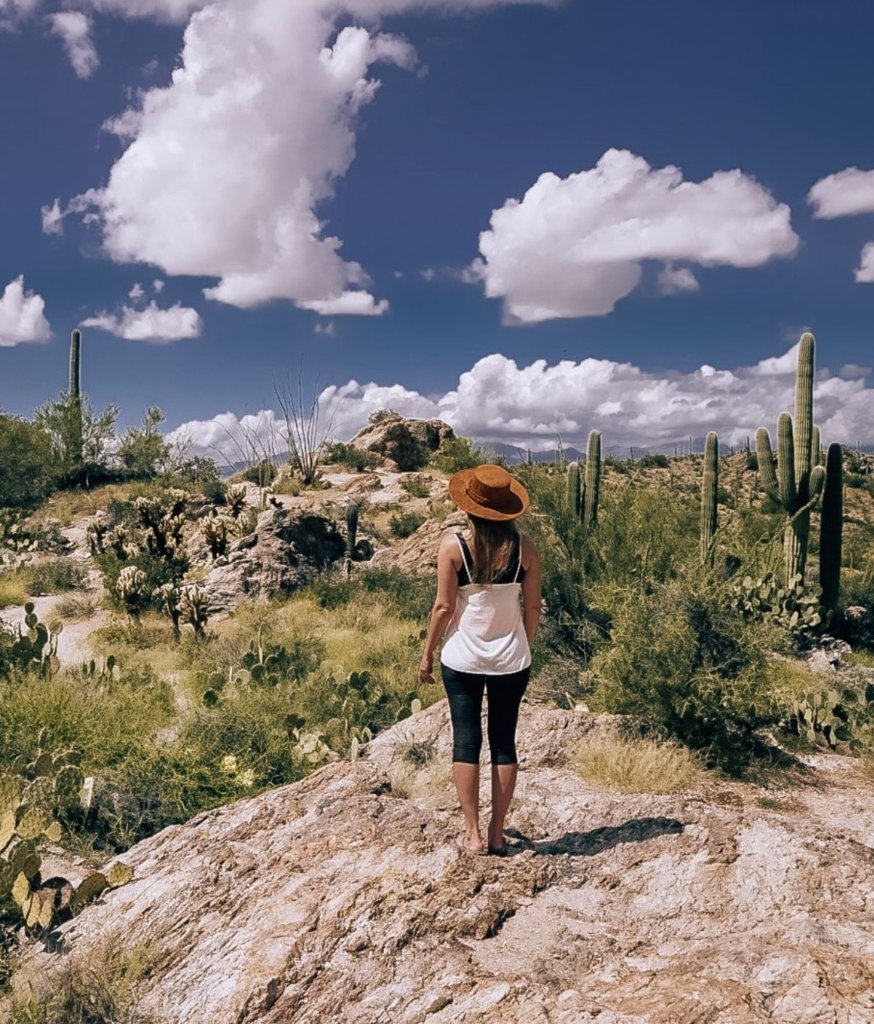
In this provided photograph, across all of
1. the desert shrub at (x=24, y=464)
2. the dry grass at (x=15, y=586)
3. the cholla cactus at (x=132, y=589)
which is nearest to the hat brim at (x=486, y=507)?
the cholla cactus at (x=132, y=589)

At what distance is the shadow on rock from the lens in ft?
15.0

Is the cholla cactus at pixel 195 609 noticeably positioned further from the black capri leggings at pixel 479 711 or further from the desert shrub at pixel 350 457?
the desert shrub at pixel 350 457

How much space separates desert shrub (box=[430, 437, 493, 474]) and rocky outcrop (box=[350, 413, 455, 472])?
518mm

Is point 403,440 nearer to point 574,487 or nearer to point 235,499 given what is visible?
point 235,499

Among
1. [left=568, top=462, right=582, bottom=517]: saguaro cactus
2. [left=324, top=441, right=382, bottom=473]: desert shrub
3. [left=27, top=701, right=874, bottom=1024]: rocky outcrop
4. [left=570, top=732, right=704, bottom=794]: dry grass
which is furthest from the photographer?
[left=324, top=441, right=382, bottom=473]: desert shrub

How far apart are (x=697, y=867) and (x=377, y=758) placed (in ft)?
8.65

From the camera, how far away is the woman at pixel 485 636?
4.36 m

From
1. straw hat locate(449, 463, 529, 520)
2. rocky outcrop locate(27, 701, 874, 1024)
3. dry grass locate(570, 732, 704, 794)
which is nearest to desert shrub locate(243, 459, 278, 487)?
dry grass locate(570, 732, 704, 794)

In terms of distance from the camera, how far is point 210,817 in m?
5.29

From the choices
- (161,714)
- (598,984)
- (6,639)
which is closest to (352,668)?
(161,714)

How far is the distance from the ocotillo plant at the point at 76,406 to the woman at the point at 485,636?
30.4 m

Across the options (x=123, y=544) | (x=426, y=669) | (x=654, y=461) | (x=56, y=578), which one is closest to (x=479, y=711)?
(x=426, y=669)

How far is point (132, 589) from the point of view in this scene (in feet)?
45.2

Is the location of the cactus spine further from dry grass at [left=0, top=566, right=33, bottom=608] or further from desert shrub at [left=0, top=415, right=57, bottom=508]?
desert shrub at [left=0, top=415, right=57, bottom=508]
